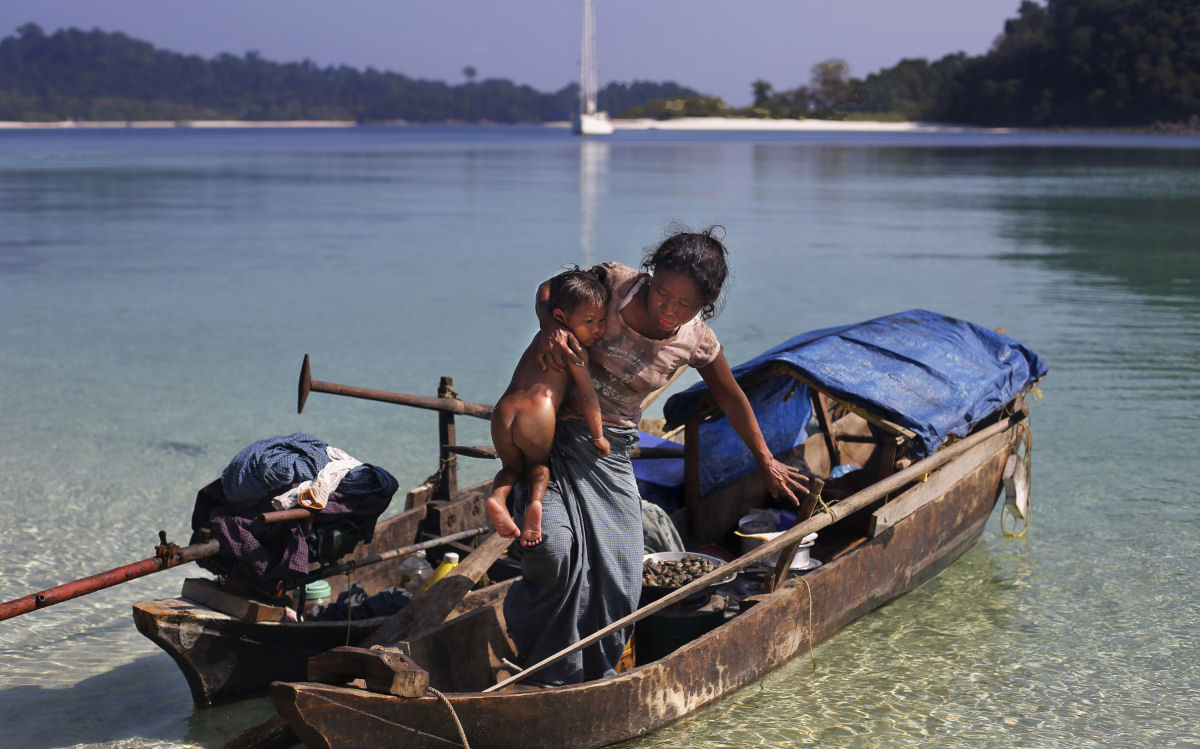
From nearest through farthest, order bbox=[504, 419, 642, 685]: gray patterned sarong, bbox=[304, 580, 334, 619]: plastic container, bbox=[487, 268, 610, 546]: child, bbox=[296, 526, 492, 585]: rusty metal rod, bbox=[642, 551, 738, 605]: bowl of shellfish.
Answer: bbox=[487, 268, 610, 546]: child → bbox=[504, 419, 642, 685]: gray patterned sarong → bbox=[642, 551, 738, 605]: bowl of shellfish → bbox=[296, 526, 492, 585]: rusty metal rod → bbox=[304, 580, 334, 619]: plastic container

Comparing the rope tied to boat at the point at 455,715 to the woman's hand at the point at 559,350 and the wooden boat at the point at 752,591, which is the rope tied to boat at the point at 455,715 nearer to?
the wooden boat at the point at 752,591

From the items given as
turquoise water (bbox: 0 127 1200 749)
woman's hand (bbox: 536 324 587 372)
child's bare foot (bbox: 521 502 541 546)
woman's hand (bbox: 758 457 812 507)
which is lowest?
turquoise water (bbox: 0 127 1200 749)

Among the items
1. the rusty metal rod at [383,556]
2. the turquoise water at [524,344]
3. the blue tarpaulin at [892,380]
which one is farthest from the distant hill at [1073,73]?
the rusty metal rod at [383,556]

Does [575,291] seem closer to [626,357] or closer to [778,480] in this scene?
[626,357]

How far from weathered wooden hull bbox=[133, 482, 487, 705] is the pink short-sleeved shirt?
57.0 inches

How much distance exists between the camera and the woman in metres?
3.80

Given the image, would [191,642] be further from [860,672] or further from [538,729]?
[860,672]

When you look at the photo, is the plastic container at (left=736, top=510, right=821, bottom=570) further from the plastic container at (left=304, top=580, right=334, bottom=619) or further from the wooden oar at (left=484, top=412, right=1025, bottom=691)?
the plastic container at (left=304, top=580, right=334, bottom=619)

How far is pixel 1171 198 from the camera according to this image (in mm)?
31250

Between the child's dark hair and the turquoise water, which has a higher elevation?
the child's dark hair

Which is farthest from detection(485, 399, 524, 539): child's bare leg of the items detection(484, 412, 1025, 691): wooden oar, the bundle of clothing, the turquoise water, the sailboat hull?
the sailboat hull

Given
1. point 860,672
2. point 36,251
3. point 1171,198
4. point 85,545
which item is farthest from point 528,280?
point 1171,198

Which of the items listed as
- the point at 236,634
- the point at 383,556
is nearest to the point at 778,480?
the point at 383,556

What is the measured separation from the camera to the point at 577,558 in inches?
154
